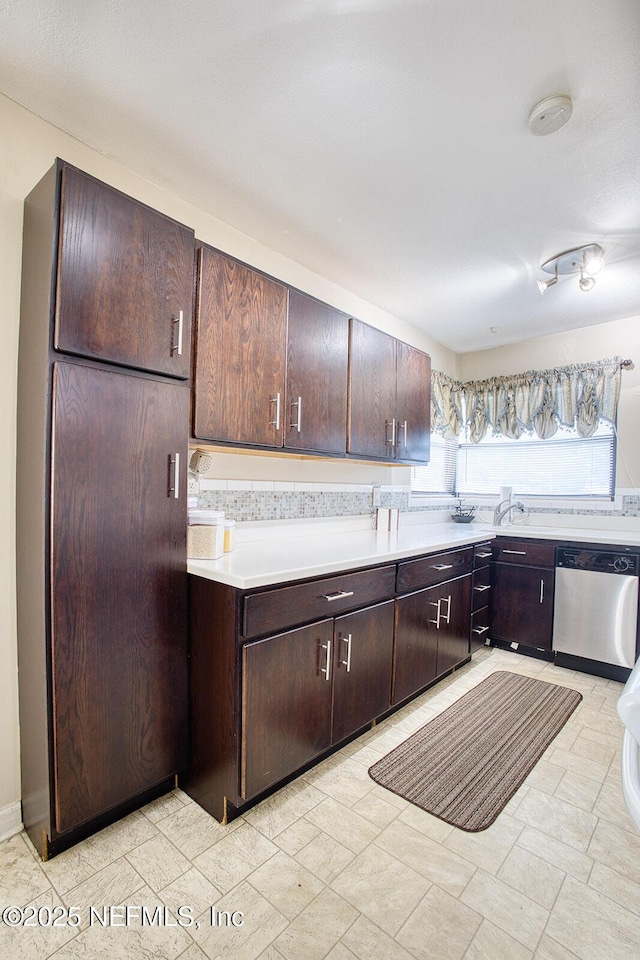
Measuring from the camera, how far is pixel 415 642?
8.10ft

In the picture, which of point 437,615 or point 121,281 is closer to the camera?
point 121,281

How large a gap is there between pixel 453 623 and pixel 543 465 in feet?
6.27

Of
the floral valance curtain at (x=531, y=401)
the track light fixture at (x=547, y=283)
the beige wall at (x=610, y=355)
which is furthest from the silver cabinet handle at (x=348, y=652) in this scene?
the beige wall at (x=610, y=355)

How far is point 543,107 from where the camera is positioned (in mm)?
1569

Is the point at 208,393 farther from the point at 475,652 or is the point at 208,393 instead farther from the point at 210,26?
the point at 475,652

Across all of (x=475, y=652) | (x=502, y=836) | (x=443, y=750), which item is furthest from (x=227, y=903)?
(x=475, y=652)

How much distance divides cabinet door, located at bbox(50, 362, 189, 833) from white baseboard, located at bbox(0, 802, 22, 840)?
31 cm

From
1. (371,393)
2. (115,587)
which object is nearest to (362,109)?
(371,393)

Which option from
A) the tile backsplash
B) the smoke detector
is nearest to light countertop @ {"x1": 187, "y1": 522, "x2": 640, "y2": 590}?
the tile backsplash

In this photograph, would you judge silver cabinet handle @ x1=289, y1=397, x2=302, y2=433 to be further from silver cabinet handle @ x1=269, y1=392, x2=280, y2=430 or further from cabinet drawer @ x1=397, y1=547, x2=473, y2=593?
cabinet drawer @ x1=397, y1=547, x2=473, y2=593

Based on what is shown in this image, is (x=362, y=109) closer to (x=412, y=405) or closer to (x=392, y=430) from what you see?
(x=392, y=430)

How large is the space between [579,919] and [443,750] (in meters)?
0.86

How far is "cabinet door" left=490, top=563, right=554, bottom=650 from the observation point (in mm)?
3314

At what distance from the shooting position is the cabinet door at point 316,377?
2289 millimetres
